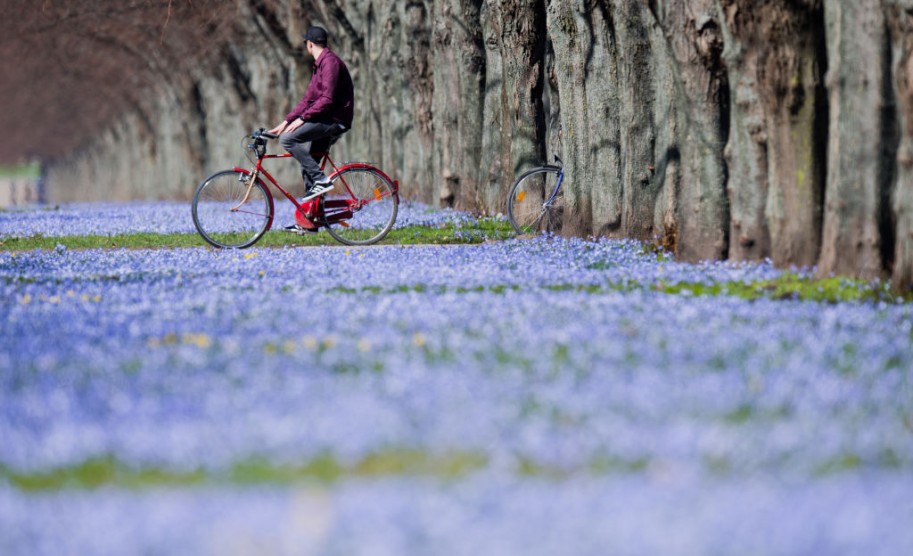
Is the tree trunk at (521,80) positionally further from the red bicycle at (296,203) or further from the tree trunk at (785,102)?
the tree trunk at (785,102)

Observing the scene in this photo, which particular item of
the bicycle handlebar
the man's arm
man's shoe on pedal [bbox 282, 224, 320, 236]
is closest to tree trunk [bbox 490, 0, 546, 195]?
the man's arm

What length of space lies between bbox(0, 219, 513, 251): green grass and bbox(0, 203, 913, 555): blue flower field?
6.23 m

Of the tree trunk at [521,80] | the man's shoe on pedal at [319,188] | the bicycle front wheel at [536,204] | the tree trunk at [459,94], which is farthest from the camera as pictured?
the tree trunk at [459,94]

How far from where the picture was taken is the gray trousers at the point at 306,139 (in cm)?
1414

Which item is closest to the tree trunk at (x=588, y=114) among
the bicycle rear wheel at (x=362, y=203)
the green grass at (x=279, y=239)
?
the green grass at (x=279, y=239)

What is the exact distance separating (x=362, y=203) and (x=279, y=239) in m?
1.96

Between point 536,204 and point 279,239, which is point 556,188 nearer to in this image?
point 536,204

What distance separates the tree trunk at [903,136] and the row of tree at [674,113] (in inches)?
0.6

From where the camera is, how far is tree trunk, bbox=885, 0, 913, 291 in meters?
9.16

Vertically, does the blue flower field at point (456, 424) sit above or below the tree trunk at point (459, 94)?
below

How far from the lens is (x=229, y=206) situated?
48.6 feet

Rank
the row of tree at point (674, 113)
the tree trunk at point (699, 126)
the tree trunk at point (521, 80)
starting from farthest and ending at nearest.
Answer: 1. the tree trunk at point (521, 80)
2. the tree trunk at point (699, 126)
3. the row of tree at point (674, 113)

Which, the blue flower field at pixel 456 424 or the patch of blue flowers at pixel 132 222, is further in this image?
the patch of blue flowers at pixel 132 222

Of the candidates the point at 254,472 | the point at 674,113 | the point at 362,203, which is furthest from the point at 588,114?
the point at 254,472
